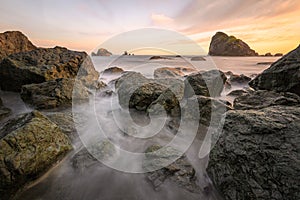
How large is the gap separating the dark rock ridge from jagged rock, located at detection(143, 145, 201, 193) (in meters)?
10.1

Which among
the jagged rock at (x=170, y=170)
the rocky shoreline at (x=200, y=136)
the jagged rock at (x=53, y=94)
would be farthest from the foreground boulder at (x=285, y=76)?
the jagged rock at (x=53, y=94)

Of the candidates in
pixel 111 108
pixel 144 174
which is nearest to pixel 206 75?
pixel 111 108

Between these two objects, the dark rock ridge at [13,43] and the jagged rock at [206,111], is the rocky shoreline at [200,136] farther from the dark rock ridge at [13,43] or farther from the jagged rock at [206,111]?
the dark rock ridge at [13,43]

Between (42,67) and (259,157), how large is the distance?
6807 mm

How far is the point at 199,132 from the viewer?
356 centimetres

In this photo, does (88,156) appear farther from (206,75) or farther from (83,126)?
(206,75)

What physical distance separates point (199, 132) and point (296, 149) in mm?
1918

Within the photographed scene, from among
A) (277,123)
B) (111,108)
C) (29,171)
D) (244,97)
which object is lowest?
(111,108)

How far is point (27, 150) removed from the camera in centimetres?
218

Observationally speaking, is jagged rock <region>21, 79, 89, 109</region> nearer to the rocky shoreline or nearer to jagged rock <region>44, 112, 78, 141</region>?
the rocky shoreline

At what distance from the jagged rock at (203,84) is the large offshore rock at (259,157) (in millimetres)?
2886

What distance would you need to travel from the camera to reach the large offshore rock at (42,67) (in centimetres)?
569

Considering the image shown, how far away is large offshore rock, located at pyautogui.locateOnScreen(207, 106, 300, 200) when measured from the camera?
1654 millimetres

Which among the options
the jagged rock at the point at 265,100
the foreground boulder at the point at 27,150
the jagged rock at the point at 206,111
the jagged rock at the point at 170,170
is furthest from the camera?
the jagged rock at the point at 206,111
